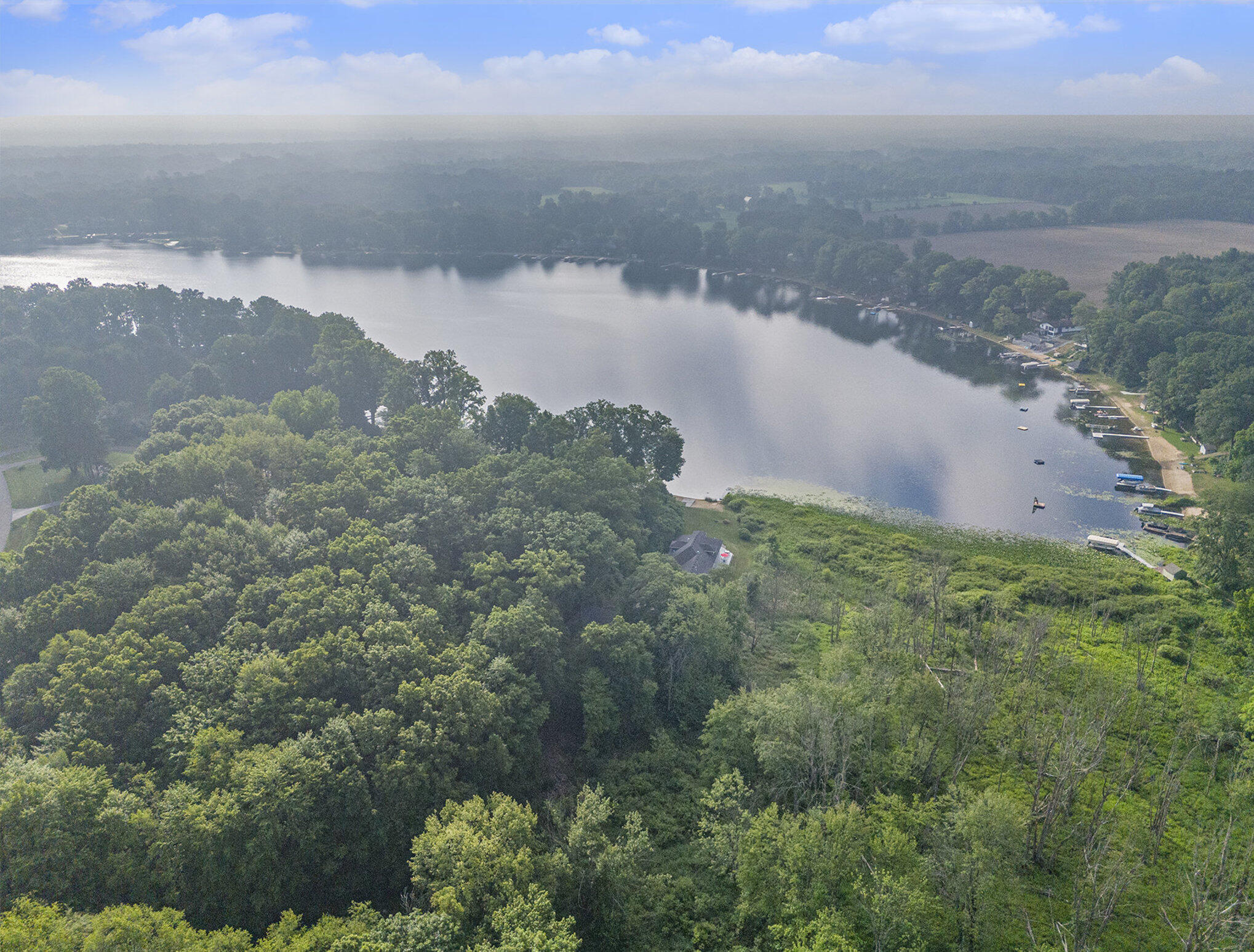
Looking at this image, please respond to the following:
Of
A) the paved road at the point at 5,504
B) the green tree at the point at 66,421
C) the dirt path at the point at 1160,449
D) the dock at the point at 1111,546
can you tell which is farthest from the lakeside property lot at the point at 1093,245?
the paved road at the point at 5,504

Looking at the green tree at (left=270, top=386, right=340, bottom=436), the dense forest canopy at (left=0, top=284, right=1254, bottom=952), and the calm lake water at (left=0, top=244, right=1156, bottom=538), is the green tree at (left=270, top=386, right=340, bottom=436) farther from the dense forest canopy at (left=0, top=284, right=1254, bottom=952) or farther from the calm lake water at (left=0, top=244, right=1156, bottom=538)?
the calm lake water at (left=0, top=244, right=1156, bottom=538)

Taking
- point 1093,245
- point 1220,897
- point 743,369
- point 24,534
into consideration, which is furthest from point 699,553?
point 1093,245

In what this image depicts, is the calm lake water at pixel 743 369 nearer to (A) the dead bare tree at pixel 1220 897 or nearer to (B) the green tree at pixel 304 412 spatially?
(B) the green tree at pixel 304 412

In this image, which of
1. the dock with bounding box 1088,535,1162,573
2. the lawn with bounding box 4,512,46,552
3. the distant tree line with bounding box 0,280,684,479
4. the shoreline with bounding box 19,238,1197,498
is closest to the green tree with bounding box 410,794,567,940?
the distant tree line with bounding box 0,280,684,479

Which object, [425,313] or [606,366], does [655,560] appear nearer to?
[606,366]

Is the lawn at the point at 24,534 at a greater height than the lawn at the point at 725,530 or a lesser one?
greater

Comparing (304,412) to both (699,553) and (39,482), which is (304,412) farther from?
(699,553)

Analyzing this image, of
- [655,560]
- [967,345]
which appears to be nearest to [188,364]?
[655,560]
